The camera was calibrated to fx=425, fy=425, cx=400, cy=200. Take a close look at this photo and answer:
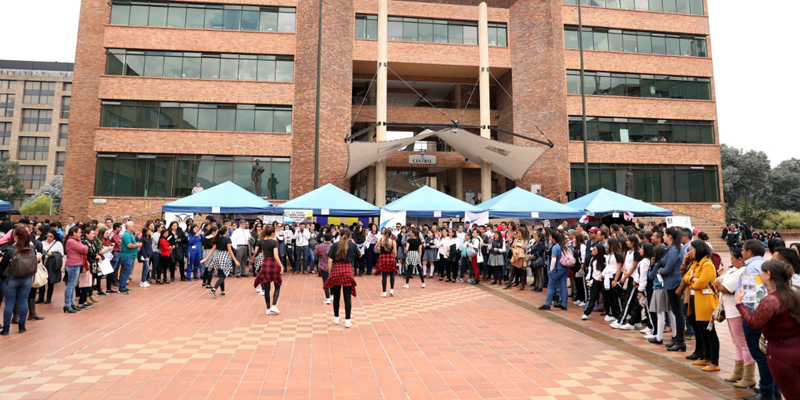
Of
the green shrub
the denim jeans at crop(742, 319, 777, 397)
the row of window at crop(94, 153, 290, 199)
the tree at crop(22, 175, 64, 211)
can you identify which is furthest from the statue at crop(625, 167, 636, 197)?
the tree at crop(22, 175, 64, 211)

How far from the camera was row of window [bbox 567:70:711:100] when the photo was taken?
27.7m

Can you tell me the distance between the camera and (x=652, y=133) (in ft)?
92.4

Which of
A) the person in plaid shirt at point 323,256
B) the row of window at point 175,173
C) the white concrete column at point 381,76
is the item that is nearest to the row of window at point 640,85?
the white concrete column at point 381,76

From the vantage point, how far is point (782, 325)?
3.61m

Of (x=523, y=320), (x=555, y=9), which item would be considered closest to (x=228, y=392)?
(x=523, y=320)

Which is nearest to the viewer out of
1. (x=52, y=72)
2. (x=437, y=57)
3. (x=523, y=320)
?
(x=523, y=320)

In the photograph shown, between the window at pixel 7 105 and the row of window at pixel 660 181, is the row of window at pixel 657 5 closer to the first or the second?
the row of window at pixel 660 181

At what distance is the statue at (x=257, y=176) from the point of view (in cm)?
2509

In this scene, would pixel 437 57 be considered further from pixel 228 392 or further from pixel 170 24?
pixel 228 392

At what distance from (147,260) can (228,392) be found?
9.35m

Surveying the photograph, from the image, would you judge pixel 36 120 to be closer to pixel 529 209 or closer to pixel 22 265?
pixel 22 265

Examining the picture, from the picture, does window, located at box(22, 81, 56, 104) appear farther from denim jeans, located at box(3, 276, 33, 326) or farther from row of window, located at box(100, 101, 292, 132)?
denim jeans, located at box(3, 276, 33, 326)

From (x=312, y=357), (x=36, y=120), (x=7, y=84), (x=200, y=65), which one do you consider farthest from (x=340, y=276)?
(x=7, y=84)

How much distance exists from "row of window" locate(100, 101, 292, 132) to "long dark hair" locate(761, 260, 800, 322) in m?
24.5
